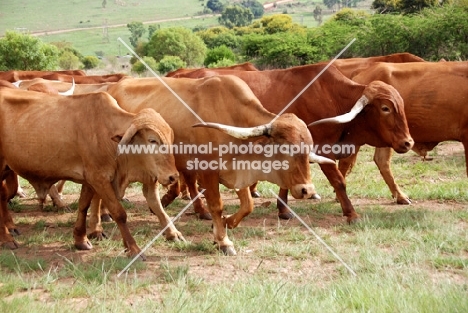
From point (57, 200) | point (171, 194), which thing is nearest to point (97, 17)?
point (57, 200)

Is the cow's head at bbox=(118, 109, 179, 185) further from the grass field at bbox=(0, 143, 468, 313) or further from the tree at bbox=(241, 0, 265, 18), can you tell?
the tree at bbox=(241, 0, 265, 18)

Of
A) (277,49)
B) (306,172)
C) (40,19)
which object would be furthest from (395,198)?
(40,19)

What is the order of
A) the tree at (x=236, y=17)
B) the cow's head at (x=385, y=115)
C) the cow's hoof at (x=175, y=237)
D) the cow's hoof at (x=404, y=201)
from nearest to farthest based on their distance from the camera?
the cow's hoof at (x=175, y=237)
the cow's head at (x=385, y=115)
the cow's hoof at (x=404, y=201)
the tree at (x=236, y=17)

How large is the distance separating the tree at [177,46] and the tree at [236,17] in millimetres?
29050

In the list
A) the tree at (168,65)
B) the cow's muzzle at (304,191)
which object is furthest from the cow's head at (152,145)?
the tree at (168,65)

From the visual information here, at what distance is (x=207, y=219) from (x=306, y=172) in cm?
257

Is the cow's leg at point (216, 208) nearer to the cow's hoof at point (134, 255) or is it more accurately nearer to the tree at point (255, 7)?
the cow's hoof at point (134, 255)

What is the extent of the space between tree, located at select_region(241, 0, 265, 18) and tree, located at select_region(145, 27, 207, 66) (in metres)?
39.2

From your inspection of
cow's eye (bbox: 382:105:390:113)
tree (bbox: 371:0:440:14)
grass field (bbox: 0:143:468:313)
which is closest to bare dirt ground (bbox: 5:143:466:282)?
grass field (bbox: 0:143:468:313)

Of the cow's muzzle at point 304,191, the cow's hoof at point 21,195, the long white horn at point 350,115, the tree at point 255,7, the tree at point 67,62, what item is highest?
the long white horn at point 350,115

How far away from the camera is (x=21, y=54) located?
1254 inches

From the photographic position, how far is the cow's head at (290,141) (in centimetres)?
685

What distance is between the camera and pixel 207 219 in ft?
30.2

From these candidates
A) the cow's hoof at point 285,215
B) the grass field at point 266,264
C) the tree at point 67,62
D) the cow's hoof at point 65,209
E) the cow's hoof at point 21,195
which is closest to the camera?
the grass field at point 266,264
